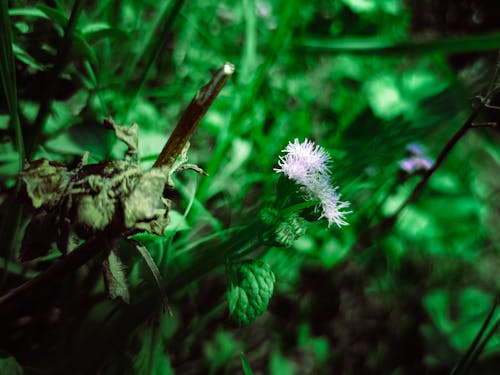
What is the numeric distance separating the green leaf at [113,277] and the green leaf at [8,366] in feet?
0.71

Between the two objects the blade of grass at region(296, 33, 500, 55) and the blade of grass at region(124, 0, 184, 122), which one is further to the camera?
the blade of grass at region(124, 0, 184, 122)

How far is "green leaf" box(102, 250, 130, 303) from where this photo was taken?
495mm

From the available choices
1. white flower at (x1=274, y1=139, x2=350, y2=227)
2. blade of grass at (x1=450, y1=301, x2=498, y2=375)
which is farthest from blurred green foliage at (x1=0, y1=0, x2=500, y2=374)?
blade of grass at (x1=450, y1=301, x2=498, y2=375)

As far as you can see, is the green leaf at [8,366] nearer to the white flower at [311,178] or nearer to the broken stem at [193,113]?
the broken stem at [193,113]

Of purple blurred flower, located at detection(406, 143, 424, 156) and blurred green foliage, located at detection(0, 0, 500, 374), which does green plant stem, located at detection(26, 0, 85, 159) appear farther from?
purple blurred flower, located at detection(406, 143, 424, 156)

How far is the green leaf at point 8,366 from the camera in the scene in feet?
1.85

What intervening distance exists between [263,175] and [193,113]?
59 cm

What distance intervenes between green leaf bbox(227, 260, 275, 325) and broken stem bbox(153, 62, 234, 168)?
18 centimetres

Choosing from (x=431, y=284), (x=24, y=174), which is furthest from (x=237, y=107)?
(x=431, y=284)

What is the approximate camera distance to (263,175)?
107 cm

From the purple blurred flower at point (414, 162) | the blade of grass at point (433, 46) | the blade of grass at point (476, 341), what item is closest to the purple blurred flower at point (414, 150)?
the purple blurred flower at point (414, 162)

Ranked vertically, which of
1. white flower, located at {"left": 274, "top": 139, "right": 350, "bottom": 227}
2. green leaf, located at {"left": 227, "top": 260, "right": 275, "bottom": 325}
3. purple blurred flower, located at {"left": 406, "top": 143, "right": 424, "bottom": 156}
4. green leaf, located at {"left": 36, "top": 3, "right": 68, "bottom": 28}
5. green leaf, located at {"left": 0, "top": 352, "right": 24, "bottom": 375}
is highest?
purple blurred flower, located at {"left": 406, "top": 143, "right": 424, "bottom": 156}

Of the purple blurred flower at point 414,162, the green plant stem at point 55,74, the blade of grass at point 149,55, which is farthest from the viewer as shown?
the purple blurred flower at point 414,162

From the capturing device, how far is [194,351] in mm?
924
